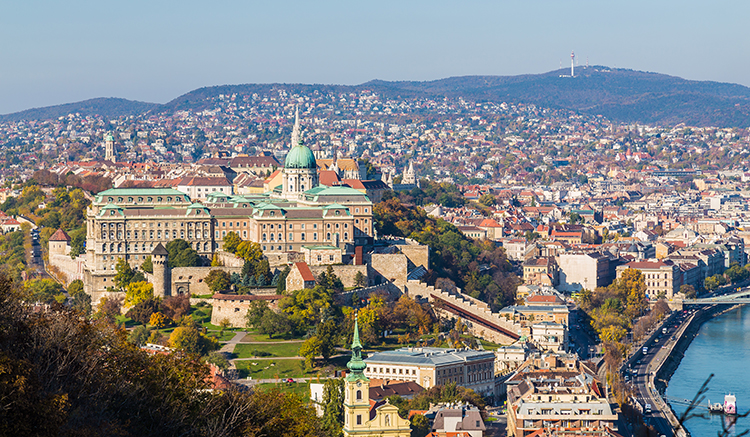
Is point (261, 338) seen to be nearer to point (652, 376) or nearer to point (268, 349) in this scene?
point (268, 349)

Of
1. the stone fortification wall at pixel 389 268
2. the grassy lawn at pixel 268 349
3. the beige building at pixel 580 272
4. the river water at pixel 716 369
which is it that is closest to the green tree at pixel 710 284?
the beige building at pixel 580 272

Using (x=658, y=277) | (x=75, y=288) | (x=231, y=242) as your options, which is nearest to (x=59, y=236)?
(x=75, y=288)

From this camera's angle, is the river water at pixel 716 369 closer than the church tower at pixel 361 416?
No

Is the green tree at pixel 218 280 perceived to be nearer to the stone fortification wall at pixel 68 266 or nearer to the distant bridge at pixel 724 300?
the stone fortification wall at pixel 68 266

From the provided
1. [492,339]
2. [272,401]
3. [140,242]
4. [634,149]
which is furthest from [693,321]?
[634,149]

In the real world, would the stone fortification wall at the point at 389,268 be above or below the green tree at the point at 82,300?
above

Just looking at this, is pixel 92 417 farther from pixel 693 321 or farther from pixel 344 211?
pixel 693 321

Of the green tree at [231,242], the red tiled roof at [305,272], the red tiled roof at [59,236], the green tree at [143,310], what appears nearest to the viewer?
the green tree at [143,310]
